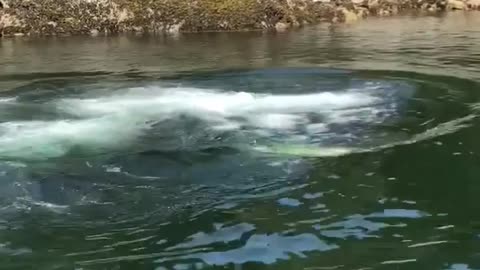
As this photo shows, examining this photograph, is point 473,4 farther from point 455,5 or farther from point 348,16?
point 348,16

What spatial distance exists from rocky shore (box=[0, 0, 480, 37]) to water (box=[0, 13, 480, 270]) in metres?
16.1

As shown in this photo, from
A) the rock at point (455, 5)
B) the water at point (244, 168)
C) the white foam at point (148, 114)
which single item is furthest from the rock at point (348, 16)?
the white foam at point (148, 114)

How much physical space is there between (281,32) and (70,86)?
18.5 m

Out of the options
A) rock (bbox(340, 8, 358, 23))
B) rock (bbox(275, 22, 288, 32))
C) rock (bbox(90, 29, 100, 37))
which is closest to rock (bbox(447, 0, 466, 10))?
rock (bbox(340, 8, 358, 23))

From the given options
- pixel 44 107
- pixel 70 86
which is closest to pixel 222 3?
pixel 70 86

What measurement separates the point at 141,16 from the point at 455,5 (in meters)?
21.3

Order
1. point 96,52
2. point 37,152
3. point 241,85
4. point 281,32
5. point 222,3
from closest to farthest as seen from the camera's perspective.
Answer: point 37,152, point 241,85, point 96,52, point 281,32, point 222,3

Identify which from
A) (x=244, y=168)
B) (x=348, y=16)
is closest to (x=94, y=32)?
(x=348, y=16)

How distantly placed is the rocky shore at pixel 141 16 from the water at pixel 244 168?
1607cm

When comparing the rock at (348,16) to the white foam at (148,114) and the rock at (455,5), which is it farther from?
the white foam at (148,114)

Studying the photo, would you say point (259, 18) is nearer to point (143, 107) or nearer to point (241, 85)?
point (241, 85)

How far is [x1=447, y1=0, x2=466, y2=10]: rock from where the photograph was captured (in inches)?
1879

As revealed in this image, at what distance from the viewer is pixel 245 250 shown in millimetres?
7727

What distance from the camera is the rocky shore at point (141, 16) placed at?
37500mm
